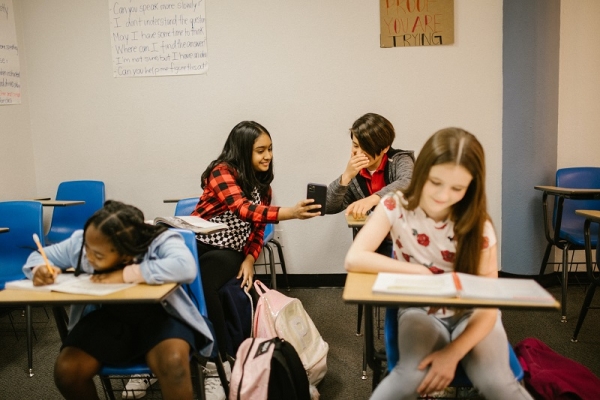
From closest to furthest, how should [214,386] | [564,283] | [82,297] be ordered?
[82,297]
[214,386]
[564,283]

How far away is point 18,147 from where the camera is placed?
11.5 feet

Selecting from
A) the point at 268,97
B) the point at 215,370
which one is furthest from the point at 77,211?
the point at 215,370

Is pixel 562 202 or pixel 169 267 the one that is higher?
pixel 169 267

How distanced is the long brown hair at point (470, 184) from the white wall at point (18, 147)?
3156 mm

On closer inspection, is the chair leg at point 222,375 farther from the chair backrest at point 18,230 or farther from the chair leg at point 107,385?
the chair backrest at point 18,230

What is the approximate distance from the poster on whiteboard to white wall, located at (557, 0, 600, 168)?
2.59 meters

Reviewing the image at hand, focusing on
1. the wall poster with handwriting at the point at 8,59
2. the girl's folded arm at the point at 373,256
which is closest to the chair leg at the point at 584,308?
the girl's folded arm at the point at 373,256

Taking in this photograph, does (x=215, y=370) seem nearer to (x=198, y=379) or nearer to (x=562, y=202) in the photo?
(x=198, y=379)

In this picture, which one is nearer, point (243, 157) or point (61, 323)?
point (61, 323)

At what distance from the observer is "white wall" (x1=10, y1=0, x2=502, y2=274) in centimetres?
334

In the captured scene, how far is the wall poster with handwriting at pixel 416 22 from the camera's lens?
326 cm

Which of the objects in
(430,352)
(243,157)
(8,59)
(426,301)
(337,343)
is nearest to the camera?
(426,301)

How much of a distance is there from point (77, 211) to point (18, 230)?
797 mm

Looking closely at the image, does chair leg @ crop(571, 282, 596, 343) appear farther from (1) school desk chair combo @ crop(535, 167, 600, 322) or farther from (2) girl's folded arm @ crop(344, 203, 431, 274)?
(2) girl's folded arm @ crop(344, 203, 431, 274)
